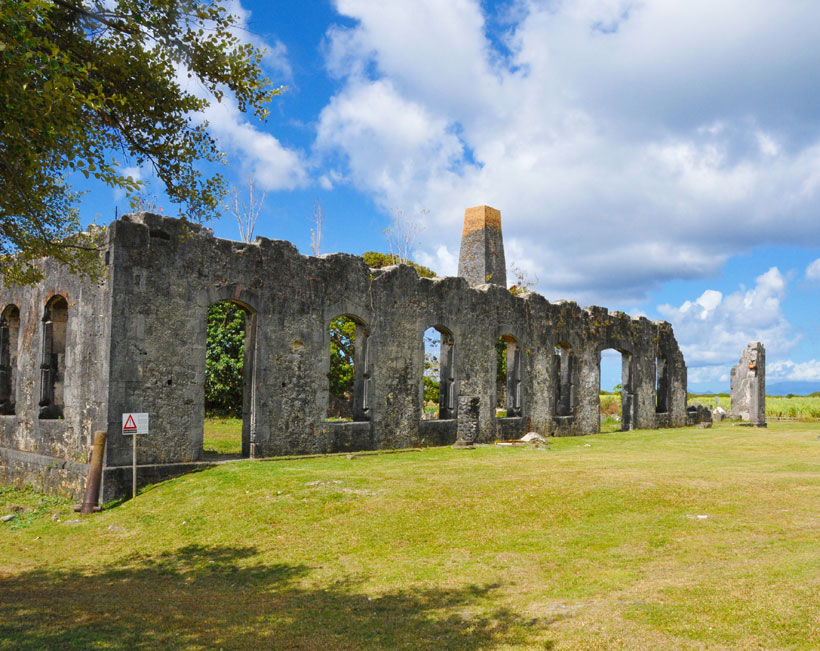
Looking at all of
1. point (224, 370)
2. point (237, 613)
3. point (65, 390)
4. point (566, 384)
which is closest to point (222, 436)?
point (224, 370)

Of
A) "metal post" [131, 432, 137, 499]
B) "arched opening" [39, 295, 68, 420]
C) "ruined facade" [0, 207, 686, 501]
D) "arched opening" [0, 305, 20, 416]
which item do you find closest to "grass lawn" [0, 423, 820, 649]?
"metal post" [131, 432, 137, 499]

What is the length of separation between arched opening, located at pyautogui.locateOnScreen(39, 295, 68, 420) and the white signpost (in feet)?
11.0

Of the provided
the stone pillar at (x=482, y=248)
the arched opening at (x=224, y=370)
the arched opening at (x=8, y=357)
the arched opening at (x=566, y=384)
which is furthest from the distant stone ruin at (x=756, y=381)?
the arched opening at (x=8, y=357)

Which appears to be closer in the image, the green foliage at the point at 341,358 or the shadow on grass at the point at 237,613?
the shadow on grass at the point at 237,613

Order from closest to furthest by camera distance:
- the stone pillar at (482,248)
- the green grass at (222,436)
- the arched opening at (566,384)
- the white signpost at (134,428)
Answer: the white signpost at (134,428) < the green grass at (222,436) < the arched opening at (566,384) < the stone pillar at (482,248)

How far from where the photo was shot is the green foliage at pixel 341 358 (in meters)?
28.0

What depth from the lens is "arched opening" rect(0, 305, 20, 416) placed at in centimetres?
1608

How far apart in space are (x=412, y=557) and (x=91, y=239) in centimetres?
847

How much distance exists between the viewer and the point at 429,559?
322 inches

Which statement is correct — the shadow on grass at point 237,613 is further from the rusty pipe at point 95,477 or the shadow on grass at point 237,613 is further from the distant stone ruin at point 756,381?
the distant stone ruin at point 756,381

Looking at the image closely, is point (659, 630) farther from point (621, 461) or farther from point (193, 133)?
point (621, 461)

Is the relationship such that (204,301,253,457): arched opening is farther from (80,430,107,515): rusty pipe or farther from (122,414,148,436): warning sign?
(80,430,107,515): rusty pipe

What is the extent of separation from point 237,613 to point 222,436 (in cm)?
1401

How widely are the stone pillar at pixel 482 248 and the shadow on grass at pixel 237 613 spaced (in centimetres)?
2574
